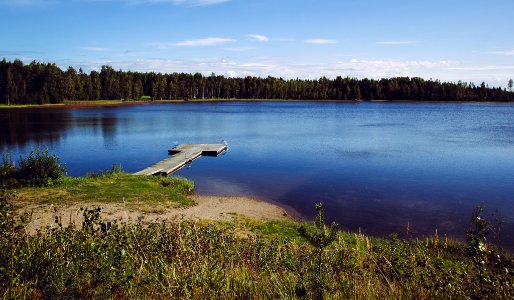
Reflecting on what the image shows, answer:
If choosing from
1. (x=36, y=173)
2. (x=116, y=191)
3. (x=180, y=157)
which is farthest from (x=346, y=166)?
(x=36, y=173)

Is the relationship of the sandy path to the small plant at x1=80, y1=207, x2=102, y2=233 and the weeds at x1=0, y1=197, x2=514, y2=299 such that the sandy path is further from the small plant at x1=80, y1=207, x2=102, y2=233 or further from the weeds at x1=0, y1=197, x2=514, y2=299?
the weeds at x1=0, y1=197, x2=514, y2=299

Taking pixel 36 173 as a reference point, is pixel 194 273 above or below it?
above

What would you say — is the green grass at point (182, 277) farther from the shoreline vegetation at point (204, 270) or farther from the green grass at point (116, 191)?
the green grass at point (116, 191)

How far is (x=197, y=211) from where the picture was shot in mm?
20422

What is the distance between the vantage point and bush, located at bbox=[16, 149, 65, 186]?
2300cm

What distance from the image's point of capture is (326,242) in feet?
18.1

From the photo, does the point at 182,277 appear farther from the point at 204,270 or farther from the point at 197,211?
the point at 197,211

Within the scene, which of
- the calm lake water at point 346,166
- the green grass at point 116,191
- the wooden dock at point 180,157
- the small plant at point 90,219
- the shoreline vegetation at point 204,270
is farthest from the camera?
the wooden dock at point 180,157

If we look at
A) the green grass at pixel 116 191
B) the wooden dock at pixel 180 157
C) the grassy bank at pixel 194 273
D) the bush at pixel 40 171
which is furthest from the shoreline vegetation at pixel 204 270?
the wooden dock at pixel 180 157

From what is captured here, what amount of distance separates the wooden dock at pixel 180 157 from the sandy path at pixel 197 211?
687 cm

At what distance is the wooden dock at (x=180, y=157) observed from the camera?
30.7 metres

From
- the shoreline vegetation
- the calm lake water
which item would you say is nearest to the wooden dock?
the calm lake water

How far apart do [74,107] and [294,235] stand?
4905 inches

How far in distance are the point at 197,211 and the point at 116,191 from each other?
5493 mm
